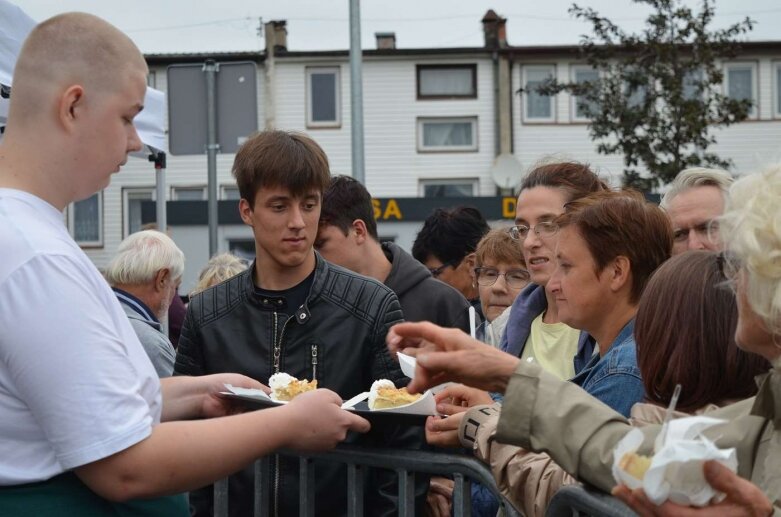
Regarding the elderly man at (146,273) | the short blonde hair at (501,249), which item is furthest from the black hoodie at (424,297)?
the elderly man at (146,273)

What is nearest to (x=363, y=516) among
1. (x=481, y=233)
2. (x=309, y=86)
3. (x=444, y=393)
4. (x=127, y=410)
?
(x=444, y=393)

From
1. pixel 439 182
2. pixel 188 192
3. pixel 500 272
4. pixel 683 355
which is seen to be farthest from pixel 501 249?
pixel 188 192

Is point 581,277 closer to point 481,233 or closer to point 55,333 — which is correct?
point 55,333

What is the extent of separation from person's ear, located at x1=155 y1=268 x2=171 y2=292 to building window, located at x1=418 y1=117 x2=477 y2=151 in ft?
99.6

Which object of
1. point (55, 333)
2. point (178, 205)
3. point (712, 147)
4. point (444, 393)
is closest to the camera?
point (55, 333)

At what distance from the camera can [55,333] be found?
2.15 metres

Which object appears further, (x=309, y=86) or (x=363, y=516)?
(x=309, y=86)

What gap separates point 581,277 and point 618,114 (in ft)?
67.0

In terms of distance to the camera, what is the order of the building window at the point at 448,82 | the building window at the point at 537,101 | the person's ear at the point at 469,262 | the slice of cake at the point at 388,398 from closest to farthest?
the slice of cake at the point at 388,398 < the person's ear at the point at 469,262 < the building window at the point at 448,82 < the building window at the point at 537,101

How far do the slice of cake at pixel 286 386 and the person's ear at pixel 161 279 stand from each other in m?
2.74

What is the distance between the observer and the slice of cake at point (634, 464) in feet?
6.13

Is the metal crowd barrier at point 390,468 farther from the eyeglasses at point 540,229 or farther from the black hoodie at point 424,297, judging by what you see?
the black hoodie at point 424,297

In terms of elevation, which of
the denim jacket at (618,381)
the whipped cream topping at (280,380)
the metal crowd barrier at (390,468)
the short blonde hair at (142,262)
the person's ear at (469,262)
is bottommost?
the metal crowd barrier at (390,468)

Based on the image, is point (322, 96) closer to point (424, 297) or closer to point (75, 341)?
point (424, 297)
